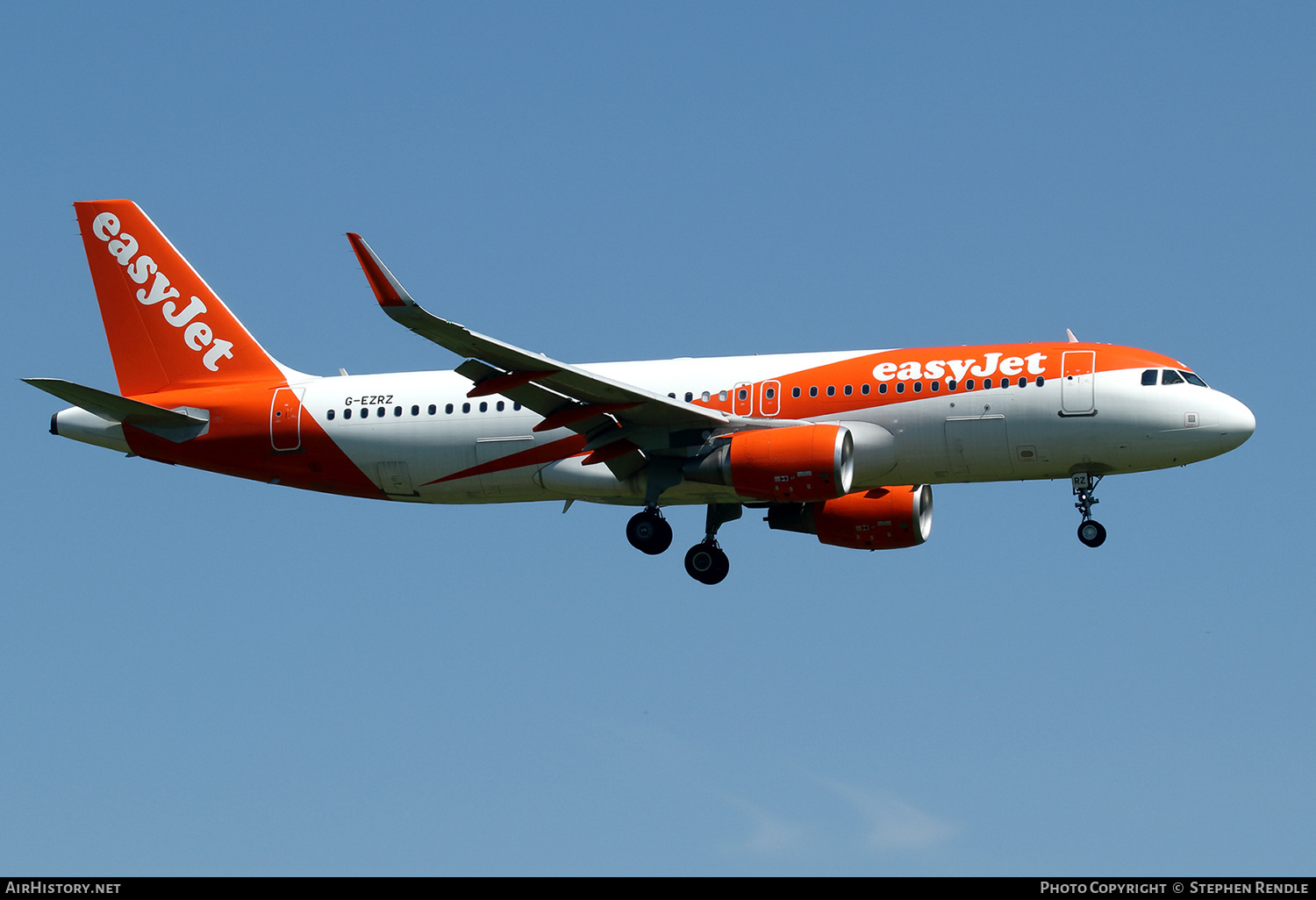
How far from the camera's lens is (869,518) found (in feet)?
144

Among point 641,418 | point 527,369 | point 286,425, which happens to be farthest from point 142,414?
point 641,418

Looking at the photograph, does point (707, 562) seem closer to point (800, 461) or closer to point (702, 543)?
point (702, 543)

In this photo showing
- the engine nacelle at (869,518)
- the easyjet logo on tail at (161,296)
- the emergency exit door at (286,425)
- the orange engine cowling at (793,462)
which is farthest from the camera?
the easyjet logo on tail at (161,296)

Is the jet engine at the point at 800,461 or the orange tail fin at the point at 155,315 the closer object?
the jet engine at the point at 800,461

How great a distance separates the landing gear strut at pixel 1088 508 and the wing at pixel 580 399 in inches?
296

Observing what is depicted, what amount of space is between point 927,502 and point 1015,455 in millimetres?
5573

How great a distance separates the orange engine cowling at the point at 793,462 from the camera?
1508 inches

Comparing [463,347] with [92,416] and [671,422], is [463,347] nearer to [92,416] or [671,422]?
[671,422]

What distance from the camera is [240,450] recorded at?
4391 centimetres

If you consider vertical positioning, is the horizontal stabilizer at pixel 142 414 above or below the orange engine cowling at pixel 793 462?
above

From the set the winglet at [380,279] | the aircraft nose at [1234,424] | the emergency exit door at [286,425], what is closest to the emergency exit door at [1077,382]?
the aircraft nose at [1234,424]

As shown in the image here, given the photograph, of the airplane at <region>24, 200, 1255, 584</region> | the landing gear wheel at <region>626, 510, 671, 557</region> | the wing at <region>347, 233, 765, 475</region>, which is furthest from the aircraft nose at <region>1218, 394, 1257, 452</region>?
the landing gear wheel at <region>626, 510, 671, 557</region>

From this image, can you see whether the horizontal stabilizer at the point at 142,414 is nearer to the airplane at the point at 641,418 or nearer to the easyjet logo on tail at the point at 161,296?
the airplane at the point at 641,418

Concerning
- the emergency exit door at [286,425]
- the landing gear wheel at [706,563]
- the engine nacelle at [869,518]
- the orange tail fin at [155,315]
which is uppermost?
the orange tail fin at [155,315]
